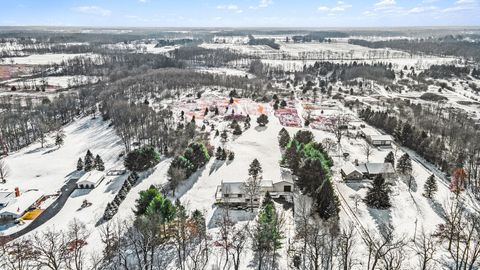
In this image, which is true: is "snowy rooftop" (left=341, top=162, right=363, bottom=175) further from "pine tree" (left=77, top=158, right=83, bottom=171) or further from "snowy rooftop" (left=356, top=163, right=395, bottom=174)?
"pine tree" (left=77, top=158, right=83, bottom=171)

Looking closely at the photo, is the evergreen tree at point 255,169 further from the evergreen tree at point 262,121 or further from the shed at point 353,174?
the evergreen tree at point 262,121

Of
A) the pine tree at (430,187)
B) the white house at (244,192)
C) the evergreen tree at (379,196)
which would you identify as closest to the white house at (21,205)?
the white house at (244,192)

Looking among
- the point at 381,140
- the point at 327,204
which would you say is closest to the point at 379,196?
the point at 327,204

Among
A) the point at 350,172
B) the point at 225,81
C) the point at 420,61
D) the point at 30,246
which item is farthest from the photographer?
the point at 420,61

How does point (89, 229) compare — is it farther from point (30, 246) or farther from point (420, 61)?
point (420, 61)

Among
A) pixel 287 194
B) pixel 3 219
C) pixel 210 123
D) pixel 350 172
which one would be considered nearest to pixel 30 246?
pixel 3 219
